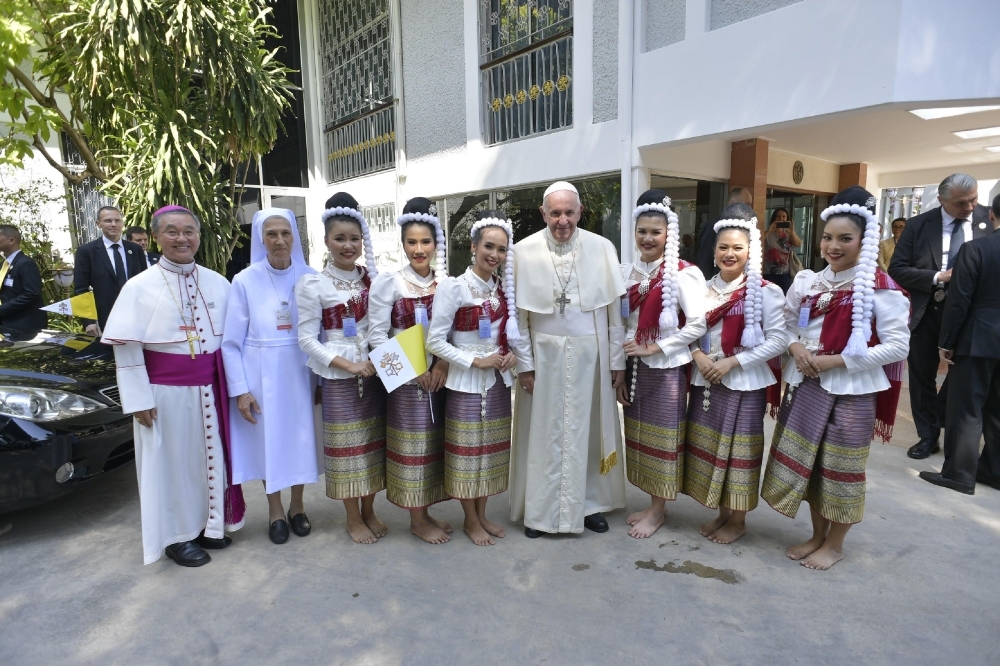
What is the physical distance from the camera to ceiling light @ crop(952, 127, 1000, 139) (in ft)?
21.2

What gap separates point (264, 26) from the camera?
851 cm

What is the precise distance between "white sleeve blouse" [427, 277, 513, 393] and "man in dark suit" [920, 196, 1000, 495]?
3.02 m

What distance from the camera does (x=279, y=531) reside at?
10.9 ft

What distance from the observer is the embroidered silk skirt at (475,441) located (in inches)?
121

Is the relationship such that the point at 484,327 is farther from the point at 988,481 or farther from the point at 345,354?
the point at 988,481

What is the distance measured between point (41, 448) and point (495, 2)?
24.4ft

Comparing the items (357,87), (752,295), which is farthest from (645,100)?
(357,87)

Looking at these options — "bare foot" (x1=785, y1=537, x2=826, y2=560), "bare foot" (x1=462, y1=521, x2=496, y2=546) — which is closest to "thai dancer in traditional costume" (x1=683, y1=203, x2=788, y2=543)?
"bare foot" (x1=785, y1=537, x2=826, y2=560)

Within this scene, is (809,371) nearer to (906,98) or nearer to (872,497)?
(872,497)

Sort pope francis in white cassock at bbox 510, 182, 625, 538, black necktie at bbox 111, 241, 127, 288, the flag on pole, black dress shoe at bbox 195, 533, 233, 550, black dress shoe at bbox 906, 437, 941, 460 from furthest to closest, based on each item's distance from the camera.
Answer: black necktie at bbox 111, 241, 127, 288 → black dress shoe at bbox 906, 437, 941, 460 → the flag on pole → black dress shoe at bbox 195, 533, 233, 550 → pope francis in white cassock at bbox 510, 182, 625, 538

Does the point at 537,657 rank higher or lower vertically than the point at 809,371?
lower

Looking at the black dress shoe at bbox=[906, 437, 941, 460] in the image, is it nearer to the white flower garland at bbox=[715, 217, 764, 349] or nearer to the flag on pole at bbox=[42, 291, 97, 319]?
the white flower garland at bbox=[715, 217, 764, 349]

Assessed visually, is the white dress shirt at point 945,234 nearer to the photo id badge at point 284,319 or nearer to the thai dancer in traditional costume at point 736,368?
the thai dancer in traditional costume at point 736,368

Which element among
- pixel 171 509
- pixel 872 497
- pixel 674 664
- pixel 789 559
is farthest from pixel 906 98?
pixel 171 509
